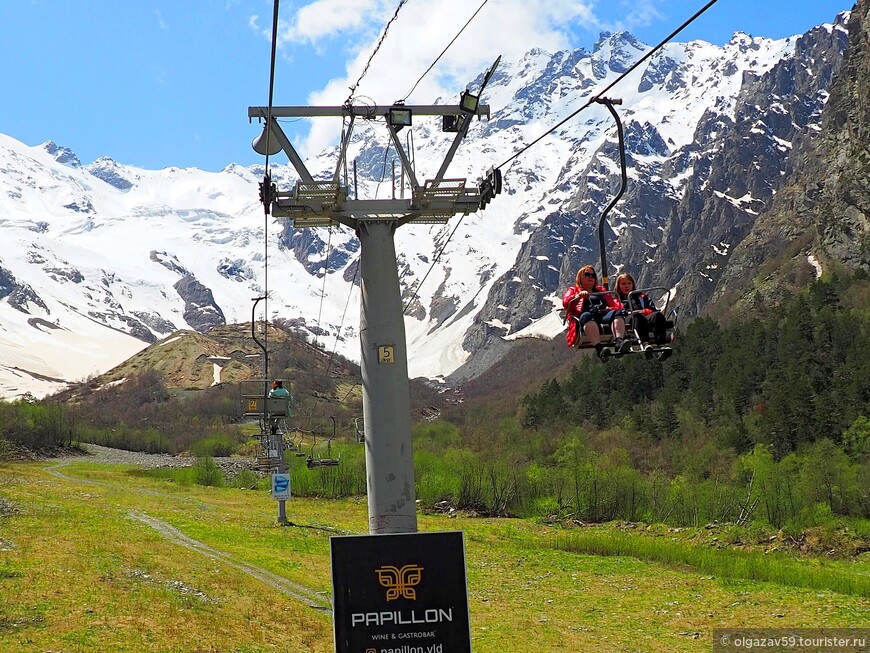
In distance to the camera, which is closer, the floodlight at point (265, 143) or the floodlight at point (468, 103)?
the floodlight at point (468, 103)

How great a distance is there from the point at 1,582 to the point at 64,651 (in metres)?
7.96

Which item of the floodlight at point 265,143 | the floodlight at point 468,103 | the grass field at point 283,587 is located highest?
the floodlight at point 468,103

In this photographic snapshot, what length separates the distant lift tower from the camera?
19703 millimetres

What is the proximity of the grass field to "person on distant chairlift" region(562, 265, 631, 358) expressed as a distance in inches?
443

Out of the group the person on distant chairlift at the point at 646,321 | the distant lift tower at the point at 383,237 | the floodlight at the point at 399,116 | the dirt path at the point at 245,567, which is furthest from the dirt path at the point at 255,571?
the person on distant chairlift at the point at 646,321

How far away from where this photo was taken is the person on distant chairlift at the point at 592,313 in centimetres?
1759

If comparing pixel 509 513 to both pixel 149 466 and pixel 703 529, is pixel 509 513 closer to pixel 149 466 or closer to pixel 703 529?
pixel 703 529

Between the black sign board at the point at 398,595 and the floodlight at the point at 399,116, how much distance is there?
36.1 ft

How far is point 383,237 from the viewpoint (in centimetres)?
2105

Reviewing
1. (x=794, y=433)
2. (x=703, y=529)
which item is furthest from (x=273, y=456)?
(x=794, y=433)

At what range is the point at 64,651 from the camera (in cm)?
2044

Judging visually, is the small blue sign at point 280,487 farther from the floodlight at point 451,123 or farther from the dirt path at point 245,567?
the floodlight at point 451,123

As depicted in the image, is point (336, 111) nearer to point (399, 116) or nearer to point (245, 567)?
point (399, 116)

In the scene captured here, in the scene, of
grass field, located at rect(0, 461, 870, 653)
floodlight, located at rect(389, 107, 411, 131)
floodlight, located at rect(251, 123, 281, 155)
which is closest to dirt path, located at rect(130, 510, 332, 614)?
grass field, located at rect(0, 461, 870, 653)
